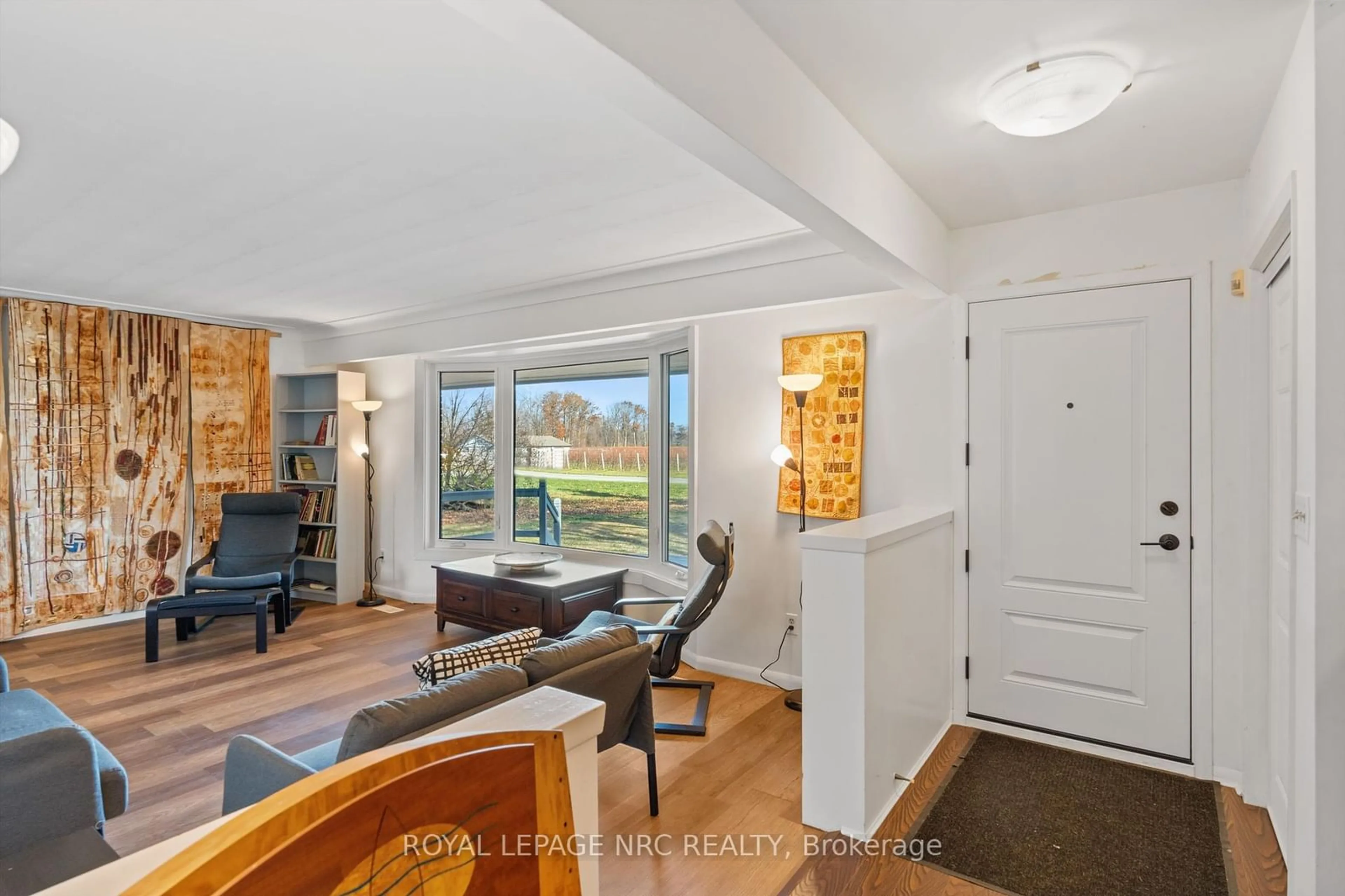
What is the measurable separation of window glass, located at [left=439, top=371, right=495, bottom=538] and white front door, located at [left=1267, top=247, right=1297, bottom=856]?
16.1 ft

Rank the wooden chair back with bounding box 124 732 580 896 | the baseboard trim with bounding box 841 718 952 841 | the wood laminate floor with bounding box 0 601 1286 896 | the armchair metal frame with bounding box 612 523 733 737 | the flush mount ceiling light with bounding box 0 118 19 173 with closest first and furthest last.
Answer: the wooden chair back with bounding box 124 732 580 896 → the flush mount ceiling light with bounding box 0 118 19 173 → the wood laminate floor with bounding box 0 601 1286 896 → the baseboard trim with bounding box 841 718 952 841 → the armchair metal frame with bounding box 612 523 733 737

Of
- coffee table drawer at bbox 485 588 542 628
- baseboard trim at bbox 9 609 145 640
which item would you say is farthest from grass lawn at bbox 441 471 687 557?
baseboard trim at bbox 9 609 145 640

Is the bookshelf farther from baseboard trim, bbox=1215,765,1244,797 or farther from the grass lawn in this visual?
baseboard trim, bbox=1215,765,1244,797

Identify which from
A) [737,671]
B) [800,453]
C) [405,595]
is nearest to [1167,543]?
[800,453]

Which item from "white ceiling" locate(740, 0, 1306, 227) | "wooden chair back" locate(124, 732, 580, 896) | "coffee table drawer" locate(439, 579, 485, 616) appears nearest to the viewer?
"wooden chair back" locate(124, 732, 580, 896)

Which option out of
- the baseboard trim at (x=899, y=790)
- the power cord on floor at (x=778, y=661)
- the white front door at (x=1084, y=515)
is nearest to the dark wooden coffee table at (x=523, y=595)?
the power cord on floor at (x=778, y=661)

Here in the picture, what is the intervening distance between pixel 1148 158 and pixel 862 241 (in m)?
1.08

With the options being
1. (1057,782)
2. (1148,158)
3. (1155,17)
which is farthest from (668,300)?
(1057,782)

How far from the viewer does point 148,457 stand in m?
5.14

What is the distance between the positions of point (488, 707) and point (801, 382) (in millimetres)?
2136

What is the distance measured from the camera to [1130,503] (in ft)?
9.22

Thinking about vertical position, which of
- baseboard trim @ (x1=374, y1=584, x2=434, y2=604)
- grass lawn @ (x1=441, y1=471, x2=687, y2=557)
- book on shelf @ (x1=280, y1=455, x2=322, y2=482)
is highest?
book on shelf @ (x1=280, y1=455, x2=322, y2=482)

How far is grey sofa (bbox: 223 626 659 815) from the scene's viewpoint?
161 cm

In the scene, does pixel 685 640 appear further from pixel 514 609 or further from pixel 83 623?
pixel 83 623
